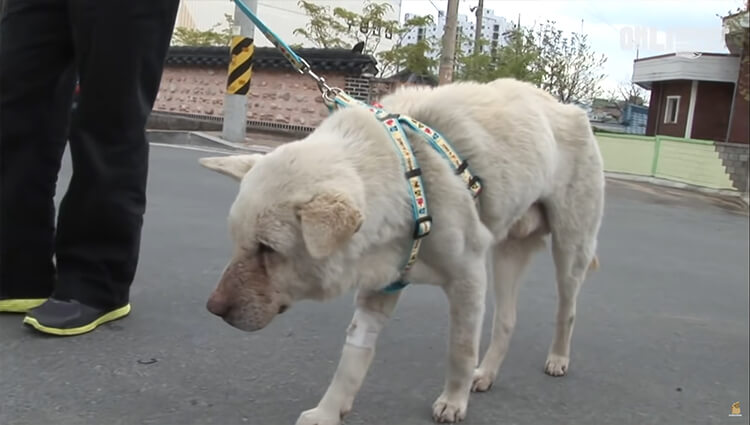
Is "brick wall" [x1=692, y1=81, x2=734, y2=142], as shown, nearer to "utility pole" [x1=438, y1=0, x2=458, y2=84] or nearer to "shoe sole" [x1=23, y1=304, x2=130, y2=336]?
"utility pole" [x1=438, y1=0, x2=458, y2=84]

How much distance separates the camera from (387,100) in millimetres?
2418

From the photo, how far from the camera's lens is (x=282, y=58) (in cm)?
1898

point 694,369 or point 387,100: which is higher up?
point 387,100

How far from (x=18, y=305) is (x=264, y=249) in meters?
1.41

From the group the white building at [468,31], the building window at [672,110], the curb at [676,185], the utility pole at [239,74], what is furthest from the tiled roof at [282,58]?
the building window at [672,110]

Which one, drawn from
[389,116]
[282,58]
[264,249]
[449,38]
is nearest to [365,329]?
[264,249]

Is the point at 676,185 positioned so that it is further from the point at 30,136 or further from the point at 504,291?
the point at 30,136

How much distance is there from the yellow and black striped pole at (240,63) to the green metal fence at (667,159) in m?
8.54

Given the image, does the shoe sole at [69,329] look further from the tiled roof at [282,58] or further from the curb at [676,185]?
the tiled roof at [282,58]

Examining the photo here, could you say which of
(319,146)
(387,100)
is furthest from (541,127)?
(319,146)

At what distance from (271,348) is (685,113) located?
2530 centimetres

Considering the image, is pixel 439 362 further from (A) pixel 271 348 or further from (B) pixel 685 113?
(B) pixel 685 113

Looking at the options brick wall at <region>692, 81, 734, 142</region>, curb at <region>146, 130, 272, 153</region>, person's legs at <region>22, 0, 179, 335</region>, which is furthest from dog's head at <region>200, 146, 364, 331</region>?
brick wall at <region>692, 81, 734, 142</region>

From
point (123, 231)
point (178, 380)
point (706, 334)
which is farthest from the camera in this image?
point (706, 334)
